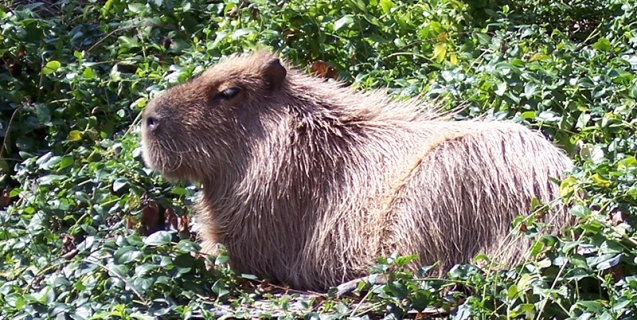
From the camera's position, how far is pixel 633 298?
391 cm

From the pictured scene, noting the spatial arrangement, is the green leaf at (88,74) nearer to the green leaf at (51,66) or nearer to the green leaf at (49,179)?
the green leaf at (51,66)

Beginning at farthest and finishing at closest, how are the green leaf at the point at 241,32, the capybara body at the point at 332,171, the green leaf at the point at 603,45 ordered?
1. the green leaf at the point at 241,32
2. the green leaf at the point at 603,45
3. the capybara body at the point at 332,171

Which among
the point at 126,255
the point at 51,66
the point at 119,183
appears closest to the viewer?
the point at 126,255

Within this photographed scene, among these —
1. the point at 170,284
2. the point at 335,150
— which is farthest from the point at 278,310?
the point at 335,150

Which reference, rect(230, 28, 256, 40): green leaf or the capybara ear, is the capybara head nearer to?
the capybara ear

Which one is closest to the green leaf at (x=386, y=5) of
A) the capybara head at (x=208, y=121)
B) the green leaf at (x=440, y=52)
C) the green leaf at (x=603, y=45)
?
the green leaf at (x=440, y=52)

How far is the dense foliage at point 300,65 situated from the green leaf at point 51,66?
0.01m

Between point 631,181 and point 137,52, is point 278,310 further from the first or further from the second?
point 137,52

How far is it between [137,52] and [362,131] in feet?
7.56

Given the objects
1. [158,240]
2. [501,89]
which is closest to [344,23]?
[501,89]

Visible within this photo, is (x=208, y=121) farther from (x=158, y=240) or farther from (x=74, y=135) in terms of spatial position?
(x=74, y=135)

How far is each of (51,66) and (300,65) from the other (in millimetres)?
1405

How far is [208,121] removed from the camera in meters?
5.17

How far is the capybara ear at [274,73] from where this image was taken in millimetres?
5195
